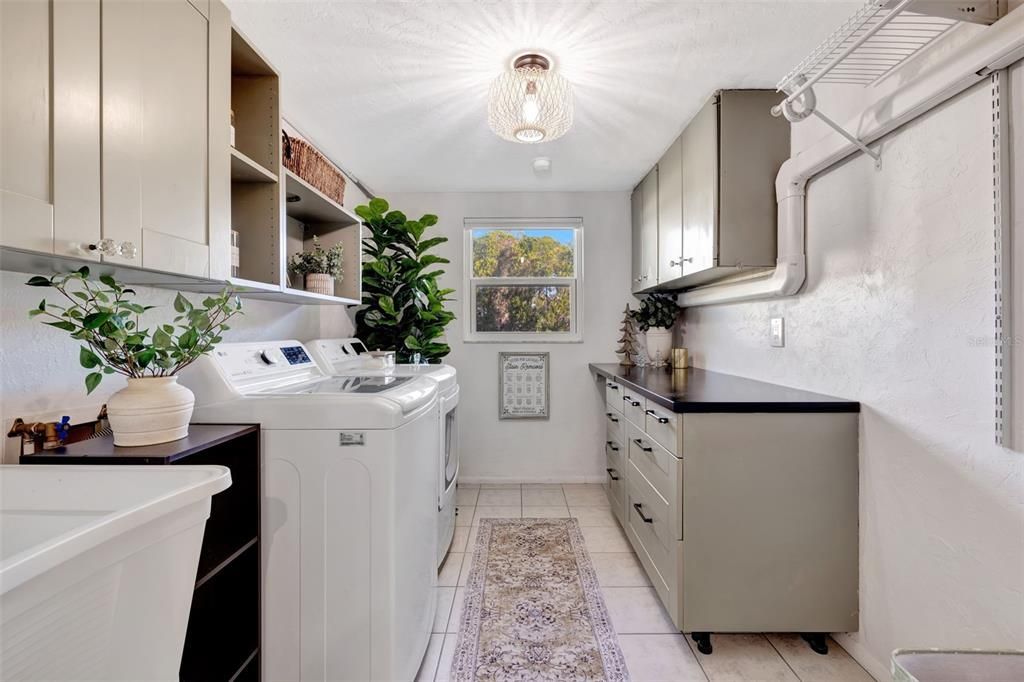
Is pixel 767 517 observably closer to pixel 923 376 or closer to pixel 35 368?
pixel 923 376

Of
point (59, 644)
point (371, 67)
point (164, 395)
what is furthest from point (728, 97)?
point (59, 644)

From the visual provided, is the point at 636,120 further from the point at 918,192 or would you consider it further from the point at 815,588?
the point at 815,588

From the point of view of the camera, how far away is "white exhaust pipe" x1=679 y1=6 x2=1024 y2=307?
1039mm

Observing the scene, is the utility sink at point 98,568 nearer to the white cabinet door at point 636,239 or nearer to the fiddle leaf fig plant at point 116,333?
the fiddle leaf fig plant at point 116,333

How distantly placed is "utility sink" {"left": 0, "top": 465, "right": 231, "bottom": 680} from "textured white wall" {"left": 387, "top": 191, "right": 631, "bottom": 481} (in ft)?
8.88

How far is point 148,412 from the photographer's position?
1.04 metres

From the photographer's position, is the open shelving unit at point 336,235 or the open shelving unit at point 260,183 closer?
the open shelving unit at point 260,183

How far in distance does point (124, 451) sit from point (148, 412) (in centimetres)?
10

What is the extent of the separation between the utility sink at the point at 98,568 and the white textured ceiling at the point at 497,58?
5.04 feet

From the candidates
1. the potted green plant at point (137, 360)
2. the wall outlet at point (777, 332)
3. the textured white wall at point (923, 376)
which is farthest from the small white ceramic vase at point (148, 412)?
the wall outlet at point (777, 332)

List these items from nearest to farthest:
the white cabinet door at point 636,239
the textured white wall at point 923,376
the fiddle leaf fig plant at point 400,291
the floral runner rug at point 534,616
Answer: the textured white wall at point 923,376, the floral runner rug at point 534,616, the fiddle leaf fig plant at point 400,291, the white cabinet door at point 636,239

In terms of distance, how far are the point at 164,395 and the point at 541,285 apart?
9.07 ft

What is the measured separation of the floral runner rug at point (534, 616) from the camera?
1582 mm

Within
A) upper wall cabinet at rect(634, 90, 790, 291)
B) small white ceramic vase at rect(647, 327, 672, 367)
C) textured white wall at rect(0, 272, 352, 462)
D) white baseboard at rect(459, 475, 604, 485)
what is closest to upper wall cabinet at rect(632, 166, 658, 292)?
small white ceramic vase at rect(647, 327, 672, 367)
